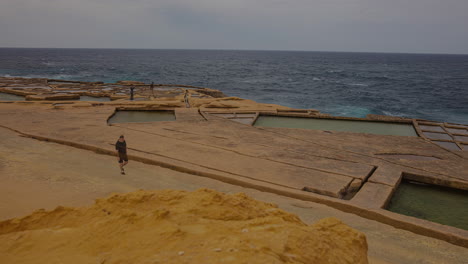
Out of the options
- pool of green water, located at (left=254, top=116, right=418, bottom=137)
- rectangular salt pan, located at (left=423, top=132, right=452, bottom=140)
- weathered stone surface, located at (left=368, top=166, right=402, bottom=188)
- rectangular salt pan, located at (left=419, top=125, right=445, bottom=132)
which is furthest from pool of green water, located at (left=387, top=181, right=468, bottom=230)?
rectangular salt pan, located at (left=419, top=125, right=445, bottom=132)

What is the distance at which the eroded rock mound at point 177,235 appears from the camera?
→ 2.96 meters

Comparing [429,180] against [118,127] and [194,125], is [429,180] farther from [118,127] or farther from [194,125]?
[118,127]

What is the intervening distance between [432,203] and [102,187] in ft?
23.7

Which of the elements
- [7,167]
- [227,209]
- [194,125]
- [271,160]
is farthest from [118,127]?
[227,209]

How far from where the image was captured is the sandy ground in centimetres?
522

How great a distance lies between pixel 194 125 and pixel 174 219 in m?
9.31

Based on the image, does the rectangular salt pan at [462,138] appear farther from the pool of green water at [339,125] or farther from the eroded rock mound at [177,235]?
the eroded rock mound at [177,235]

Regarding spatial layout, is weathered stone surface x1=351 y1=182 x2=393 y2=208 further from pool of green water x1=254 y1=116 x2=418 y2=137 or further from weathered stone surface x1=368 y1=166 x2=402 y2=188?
pool of green water x1=254 y1=116 x2=418 y2=137

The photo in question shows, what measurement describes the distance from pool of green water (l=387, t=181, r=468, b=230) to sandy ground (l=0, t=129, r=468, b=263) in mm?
1496

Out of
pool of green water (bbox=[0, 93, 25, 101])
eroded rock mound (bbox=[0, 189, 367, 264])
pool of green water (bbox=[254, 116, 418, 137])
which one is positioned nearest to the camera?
eroded rock mound (bbox=[0, 189, 367, 264])

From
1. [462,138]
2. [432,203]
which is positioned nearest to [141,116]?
[432,203]

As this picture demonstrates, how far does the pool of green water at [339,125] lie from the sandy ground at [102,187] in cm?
698

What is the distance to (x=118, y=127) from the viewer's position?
1209 centimetres

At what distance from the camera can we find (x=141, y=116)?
15.5 metres
